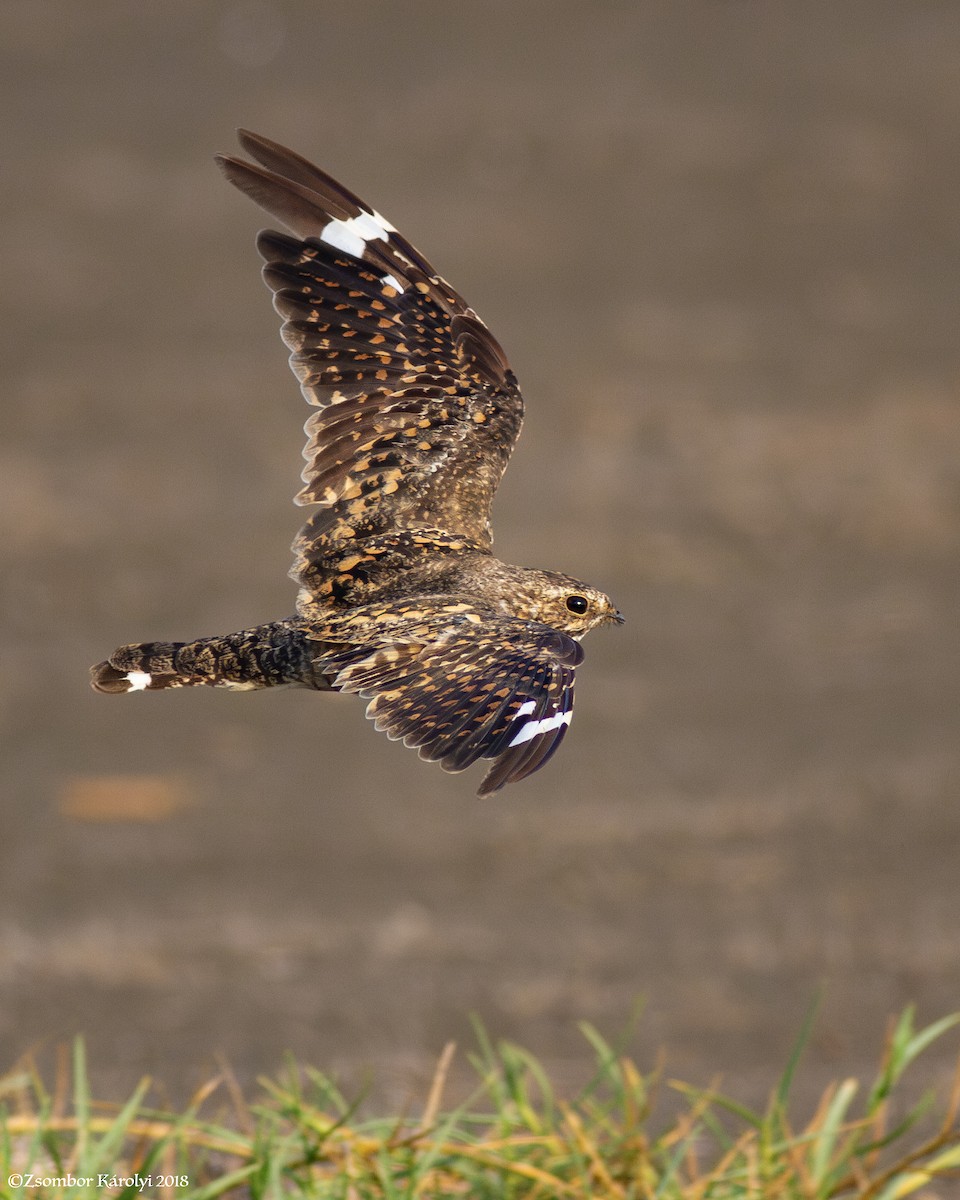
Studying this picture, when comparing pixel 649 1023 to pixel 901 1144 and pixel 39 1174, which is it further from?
pixel 39 1174

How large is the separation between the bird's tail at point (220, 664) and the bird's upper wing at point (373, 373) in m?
0.29

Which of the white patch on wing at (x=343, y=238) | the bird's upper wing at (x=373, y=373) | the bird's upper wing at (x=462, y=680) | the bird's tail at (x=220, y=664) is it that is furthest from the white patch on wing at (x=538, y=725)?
the white patch on wing at (x=343, y=238)

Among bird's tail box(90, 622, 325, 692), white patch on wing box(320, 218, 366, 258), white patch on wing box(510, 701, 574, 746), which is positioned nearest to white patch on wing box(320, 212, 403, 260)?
white patch on wing box(320, 218, 366, 258)

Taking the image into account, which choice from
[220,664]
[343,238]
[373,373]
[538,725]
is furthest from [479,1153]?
[343,238]

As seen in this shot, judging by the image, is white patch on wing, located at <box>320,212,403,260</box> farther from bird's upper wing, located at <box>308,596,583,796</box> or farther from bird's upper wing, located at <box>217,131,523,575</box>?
bird's upper wing, located at <box>308,596,583,796</box>

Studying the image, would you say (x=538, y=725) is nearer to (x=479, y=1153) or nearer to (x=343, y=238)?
(x=479, y=1153)

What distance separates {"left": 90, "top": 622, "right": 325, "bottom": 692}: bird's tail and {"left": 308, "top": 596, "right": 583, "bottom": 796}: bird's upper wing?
8cm

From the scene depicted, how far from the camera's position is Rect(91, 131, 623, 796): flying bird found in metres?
2.80

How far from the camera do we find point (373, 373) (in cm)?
363

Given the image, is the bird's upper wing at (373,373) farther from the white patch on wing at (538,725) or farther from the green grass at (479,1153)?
the green grass at (479,1153)

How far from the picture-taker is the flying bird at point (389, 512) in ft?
9.20

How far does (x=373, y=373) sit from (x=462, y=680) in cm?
109

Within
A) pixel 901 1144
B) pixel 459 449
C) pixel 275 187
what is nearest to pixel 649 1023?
pixel 901 1144

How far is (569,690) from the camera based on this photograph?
2.74 m
